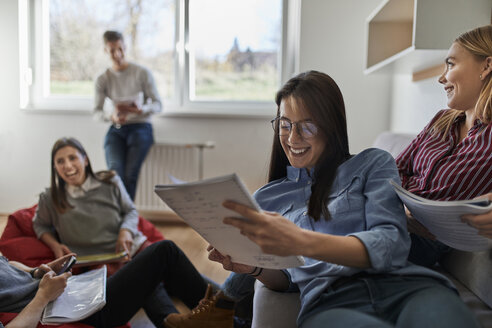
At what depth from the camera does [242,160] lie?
3.95 meters

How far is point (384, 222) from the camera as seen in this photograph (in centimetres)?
105

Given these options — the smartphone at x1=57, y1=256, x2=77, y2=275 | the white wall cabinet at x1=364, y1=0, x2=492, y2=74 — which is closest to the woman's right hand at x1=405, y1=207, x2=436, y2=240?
the white wall cabinet at x1=364, y1=0, x2=492, y2=74

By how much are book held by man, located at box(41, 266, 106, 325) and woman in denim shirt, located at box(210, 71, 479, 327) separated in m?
0.56

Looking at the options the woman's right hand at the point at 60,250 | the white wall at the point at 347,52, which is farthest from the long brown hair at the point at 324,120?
the white wall at the point at 347,52

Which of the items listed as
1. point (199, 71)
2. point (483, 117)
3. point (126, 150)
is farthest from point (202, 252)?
point (483, 117)

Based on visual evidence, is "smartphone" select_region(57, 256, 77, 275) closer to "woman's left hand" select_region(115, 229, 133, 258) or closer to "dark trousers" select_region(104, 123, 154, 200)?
"woman's left hand" select_region(115, 229, 133, 258)

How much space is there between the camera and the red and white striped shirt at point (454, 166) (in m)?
1.25

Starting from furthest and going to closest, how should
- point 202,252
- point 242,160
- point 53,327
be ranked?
point 242,160, point 202,252, point 53,327

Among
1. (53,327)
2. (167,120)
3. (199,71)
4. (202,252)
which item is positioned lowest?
(202,252)

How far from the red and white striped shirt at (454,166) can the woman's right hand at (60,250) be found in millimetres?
1567

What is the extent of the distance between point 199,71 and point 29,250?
7.44ft

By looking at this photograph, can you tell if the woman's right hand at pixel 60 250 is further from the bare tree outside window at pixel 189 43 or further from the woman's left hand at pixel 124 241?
the bare tree outside window at pixel 189 43

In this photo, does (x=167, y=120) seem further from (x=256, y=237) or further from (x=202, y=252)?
(x=256, y=237)

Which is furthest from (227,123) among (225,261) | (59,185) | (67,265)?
(225,261)
